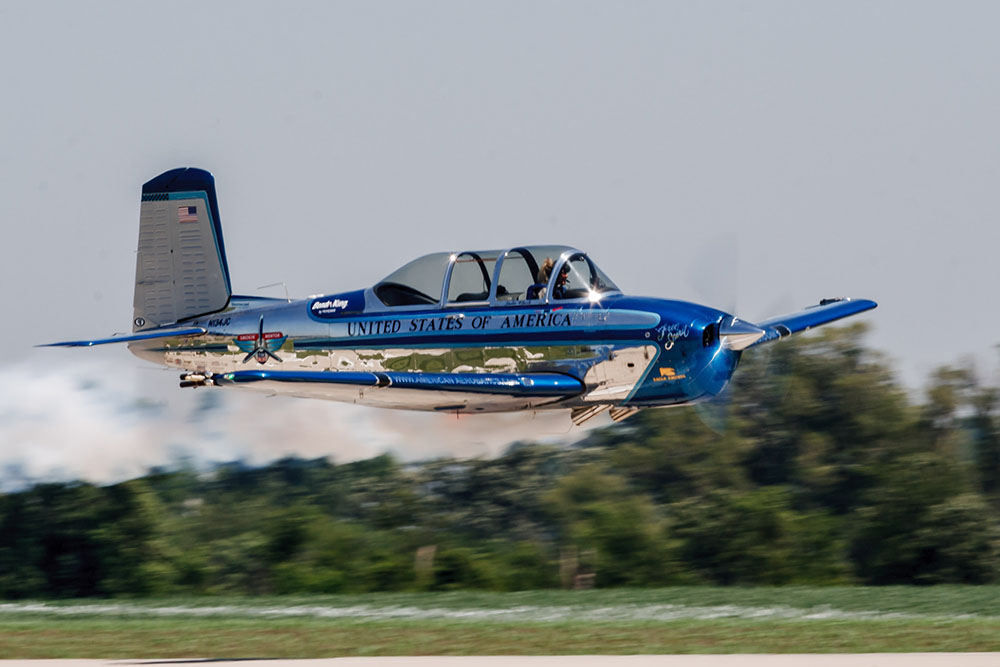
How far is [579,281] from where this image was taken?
16531 millimetres

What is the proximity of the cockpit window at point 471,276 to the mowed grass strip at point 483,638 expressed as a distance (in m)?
4.36

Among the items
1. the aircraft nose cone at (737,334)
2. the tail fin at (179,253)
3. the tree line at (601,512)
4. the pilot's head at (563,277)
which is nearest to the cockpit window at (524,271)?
the pilot's head at (563,277)

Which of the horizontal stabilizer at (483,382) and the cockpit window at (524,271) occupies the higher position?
the cockpit window at (524,271)

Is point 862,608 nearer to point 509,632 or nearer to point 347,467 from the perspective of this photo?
point 509,632

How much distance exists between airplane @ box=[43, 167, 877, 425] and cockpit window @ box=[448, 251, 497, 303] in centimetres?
A: 1

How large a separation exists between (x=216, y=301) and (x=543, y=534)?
26223mm

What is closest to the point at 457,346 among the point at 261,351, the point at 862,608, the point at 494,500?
the point at 261,351

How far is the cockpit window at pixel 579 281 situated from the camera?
16.4m

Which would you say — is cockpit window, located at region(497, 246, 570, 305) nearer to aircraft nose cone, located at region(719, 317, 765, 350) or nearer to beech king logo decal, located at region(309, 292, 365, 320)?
beech king logo decal, located at region(309, 292, 365, 320)

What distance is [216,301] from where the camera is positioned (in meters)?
19.5

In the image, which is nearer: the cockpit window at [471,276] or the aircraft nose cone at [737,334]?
the aircraft nose cone at [737,334]

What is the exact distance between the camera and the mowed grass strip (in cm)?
1528

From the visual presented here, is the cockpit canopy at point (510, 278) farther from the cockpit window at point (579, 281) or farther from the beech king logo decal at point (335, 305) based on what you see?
the beech king logo decal at point (335, 305)

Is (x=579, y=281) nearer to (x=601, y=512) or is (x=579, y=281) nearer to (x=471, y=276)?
(x=471, y=276)
